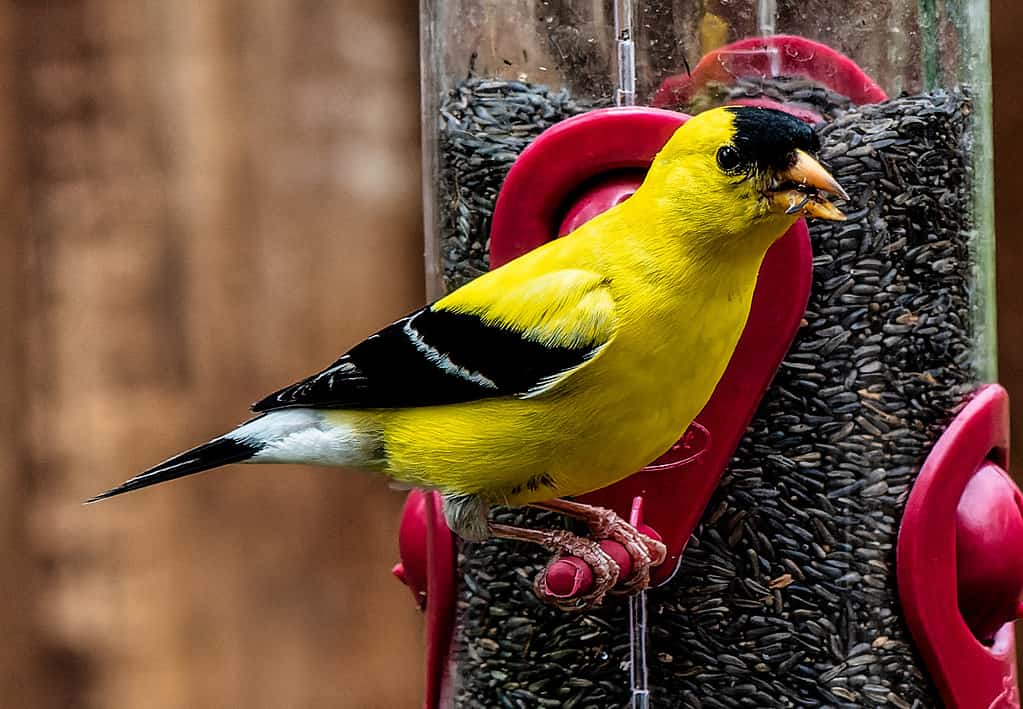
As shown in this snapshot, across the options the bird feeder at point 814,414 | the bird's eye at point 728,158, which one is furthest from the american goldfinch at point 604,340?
the bird feeder at point 814,414

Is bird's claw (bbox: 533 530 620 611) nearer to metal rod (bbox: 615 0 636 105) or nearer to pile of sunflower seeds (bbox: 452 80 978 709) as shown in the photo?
pile of sunflower seeds (bbox: 452 80 978 709)

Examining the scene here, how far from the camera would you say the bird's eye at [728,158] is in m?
2.22

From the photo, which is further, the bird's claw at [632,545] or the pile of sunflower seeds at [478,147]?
the pile of sunflower seeds at [478,147]

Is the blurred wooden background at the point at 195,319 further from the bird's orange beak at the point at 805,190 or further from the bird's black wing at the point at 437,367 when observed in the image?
the bird's orange beak at the point at 805,190

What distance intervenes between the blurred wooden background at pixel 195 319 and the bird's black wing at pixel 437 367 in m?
1.28

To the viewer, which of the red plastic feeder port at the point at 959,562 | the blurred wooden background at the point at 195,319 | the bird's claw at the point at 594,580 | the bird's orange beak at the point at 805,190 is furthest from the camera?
the blurred wooden background at the point at 195,319

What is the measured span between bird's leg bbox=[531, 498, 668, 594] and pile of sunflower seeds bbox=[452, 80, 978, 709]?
6.7 inches

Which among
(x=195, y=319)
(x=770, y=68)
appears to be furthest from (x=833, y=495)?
(x=195, y=319)

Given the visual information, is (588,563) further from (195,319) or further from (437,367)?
(195,319)

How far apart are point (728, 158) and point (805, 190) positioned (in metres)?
0.13

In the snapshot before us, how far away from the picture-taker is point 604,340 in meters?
2.29

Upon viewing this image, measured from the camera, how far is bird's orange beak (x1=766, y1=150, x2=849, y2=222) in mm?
2156

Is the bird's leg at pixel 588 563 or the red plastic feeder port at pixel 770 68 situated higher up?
the red plastic feeder port at pixel 770 68

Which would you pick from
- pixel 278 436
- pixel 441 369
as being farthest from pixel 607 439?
pixel 278 436
